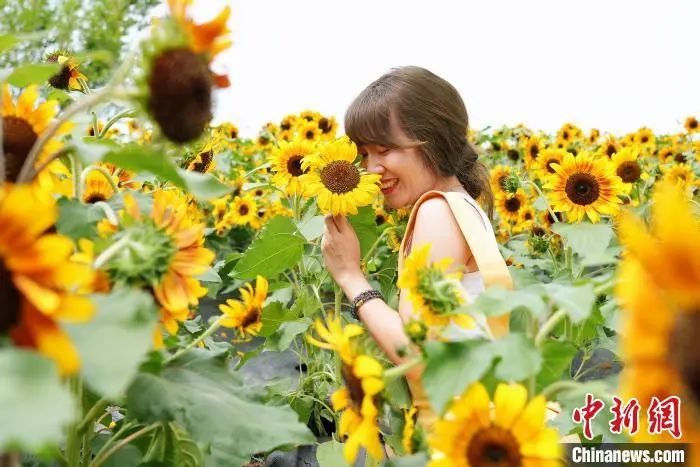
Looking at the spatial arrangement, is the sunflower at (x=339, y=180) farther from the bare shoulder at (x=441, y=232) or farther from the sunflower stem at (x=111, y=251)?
the sunflower stem at (x=111, y=251)

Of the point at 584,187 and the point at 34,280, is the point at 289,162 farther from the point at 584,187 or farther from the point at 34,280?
the point at 34,280

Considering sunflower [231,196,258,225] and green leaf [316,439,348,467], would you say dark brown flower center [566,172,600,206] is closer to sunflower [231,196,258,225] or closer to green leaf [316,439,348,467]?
green leaf [316,439,348,467]

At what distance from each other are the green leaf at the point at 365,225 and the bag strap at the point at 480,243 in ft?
0.45

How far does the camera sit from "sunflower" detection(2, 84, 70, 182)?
0.66 metres

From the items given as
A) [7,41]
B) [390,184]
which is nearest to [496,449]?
[7,41]

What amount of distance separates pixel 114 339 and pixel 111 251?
119 millimetres

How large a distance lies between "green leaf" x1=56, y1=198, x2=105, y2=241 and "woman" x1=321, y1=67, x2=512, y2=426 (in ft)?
2.62

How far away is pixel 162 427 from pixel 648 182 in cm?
261

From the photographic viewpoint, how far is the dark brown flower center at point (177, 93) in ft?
1.79

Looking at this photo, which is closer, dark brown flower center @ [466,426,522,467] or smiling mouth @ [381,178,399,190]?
dark brown flower center @ [466,426,522,467]

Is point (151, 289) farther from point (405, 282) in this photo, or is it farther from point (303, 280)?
point (303, 280)

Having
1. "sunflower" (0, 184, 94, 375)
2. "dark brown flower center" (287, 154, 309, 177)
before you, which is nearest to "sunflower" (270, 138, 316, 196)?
"dark brown flower center" (287, 154, 309, 177)

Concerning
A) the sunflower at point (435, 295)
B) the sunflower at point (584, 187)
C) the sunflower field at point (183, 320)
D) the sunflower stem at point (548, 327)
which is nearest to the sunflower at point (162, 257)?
the sunflower field at point (183, 320)

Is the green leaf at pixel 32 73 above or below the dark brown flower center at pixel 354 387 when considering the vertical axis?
above
